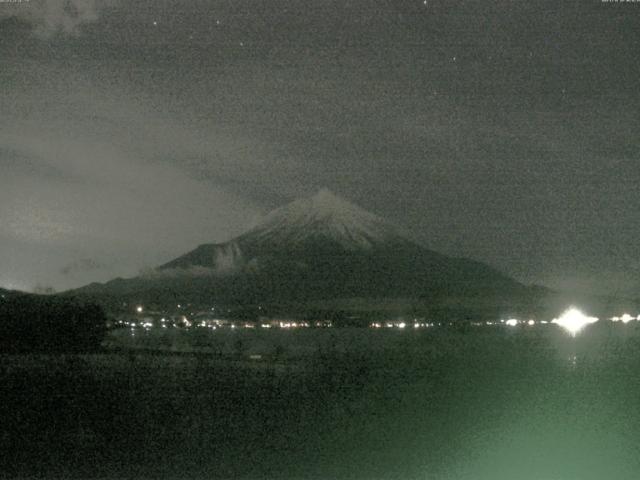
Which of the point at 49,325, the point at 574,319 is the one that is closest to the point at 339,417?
the point at 49,325

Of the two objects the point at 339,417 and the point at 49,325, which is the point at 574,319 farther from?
the point at 339,417

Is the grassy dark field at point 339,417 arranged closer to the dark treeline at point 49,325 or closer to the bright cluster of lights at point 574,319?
the dark treeline at point 49,325

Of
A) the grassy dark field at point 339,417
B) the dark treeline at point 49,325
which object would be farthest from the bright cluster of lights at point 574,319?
the grassy dark field at point 339,417

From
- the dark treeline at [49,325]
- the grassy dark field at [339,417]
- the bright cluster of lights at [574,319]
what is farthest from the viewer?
the bright cluster of lights at [574,319]

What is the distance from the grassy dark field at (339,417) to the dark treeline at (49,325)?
1099cm

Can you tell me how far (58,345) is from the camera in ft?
114

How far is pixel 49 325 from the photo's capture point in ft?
115

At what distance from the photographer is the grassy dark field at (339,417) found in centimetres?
1241

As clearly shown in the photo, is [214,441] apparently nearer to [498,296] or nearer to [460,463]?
[460,463]

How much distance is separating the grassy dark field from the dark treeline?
10989 mm

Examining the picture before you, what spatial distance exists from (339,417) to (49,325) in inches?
861

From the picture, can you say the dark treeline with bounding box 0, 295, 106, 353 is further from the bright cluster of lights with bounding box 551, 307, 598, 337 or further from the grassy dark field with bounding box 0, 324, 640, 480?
the bright cluster of lights with bounding box 551, 307, 598, 337

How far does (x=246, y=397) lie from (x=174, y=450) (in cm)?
430

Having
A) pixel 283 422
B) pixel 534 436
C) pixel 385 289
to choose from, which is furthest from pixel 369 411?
pixel 385 289
